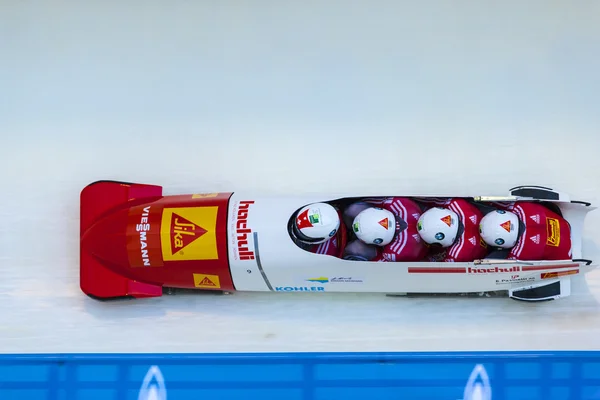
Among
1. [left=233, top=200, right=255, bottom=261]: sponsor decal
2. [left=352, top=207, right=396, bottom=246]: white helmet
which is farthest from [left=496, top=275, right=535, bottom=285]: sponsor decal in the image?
[left=233, top=200, right=255, bottom=261]: sponsor decal

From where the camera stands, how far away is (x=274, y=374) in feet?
10.8

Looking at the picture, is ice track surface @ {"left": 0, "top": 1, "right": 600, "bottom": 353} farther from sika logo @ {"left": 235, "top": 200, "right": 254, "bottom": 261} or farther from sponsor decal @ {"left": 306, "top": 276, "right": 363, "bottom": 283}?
sika logo @ {"left": 235, "top": 200, "right": 254, "bottom": 261}

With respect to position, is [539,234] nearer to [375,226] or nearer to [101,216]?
[375,226]

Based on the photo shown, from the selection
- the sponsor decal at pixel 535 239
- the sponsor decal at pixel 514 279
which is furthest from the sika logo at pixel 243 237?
the sponsor decal at pixel 535 239

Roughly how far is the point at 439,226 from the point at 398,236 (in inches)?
9.6

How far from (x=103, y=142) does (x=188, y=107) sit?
590mm

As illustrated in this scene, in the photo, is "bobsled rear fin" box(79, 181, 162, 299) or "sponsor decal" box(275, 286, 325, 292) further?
"bobsled rear fin" box(79, 181, 162, 299)

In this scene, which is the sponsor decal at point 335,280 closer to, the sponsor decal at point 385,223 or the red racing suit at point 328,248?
the red racing suit at point 328,248

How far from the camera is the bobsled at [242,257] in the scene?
294cm

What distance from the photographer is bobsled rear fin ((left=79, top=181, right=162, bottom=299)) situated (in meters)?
3.20

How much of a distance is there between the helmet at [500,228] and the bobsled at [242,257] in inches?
4.1

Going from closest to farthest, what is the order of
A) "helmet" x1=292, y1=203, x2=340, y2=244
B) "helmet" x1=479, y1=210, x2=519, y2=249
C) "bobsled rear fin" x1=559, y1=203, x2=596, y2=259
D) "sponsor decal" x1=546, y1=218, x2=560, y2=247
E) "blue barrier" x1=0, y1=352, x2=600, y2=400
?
1. "helmet" x1=292, y1=203, x2=340, y2=244
2. "helmet" x1=479, y1=210, x2=519, y2=249
3. "sponsor decal" x1=546, y1=218, x2=560, y2=247
4. "bobsled rear fin" x1=559, y1=203, x2=596, y2=259
5. "blue barrier" x1=0, y1=352, x2=600, y2=400

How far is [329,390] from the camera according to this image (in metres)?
3.31

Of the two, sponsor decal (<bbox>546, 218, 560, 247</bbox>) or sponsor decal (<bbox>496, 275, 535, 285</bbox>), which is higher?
sponsor decal (<bbox>546, 218, 560, 247</bbox>)
